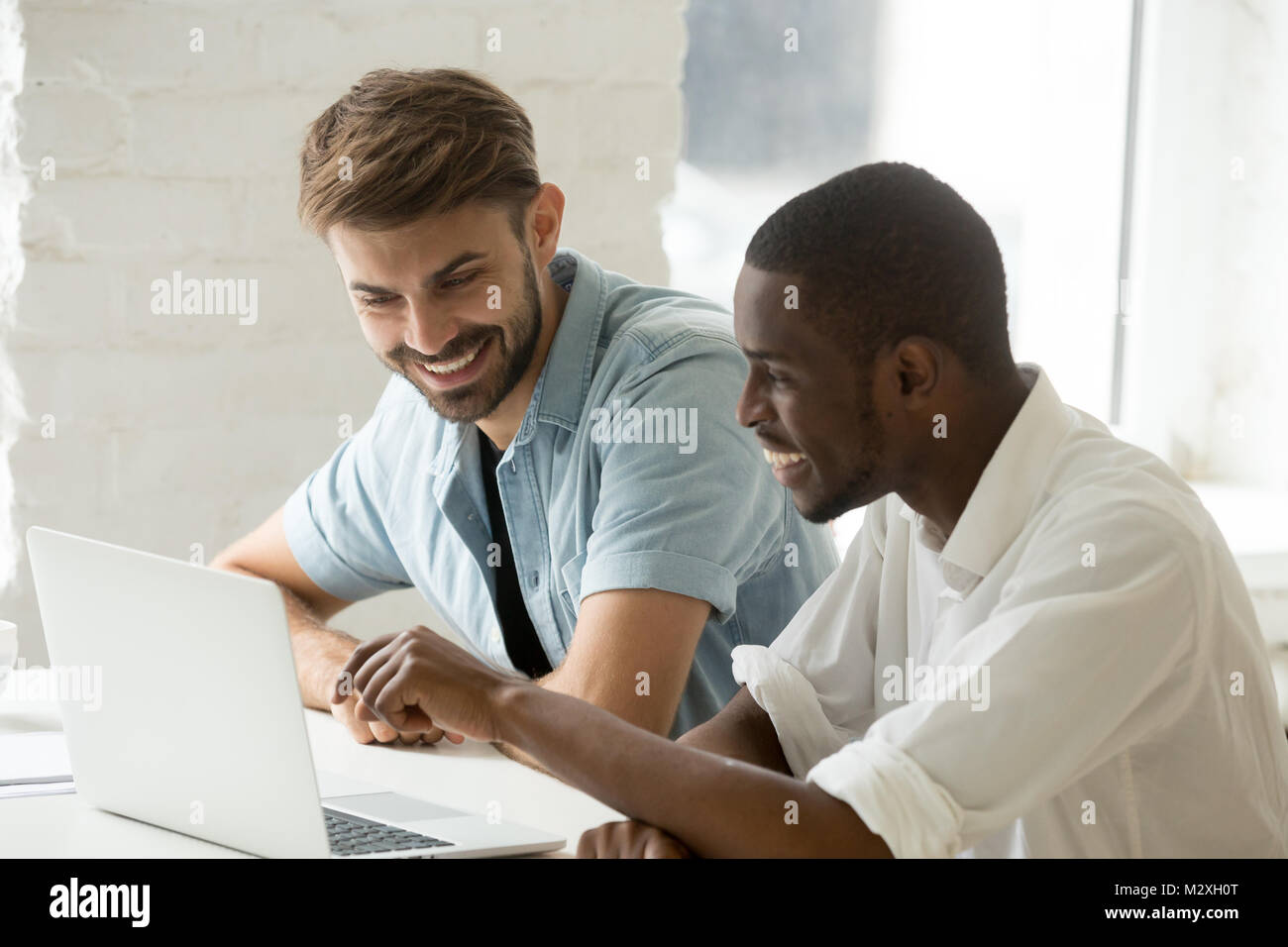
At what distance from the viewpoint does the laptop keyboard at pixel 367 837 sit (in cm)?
94

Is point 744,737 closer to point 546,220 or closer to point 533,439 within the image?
point 533,439

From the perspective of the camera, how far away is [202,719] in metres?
0.92

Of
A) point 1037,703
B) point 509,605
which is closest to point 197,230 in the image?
point 509,605

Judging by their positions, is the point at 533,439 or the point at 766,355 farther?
the point at 533,439

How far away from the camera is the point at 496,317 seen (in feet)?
4.72

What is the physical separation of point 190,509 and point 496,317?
2.09 feet

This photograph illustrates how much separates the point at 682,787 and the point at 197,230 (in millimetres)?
1195

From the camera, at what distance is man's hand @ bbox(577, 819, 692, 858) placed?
0.88m

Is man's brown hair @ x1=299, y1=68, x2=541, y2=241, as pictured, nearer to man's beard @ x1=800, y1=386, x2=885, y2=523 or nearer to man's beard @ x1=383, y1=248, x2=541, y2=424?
man's beard @ x1=383, y1=248, x2=541, y2=424

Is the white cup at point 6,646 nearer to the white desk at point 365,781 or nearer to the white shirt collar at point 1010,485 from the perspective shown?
the white desk at point 365,781

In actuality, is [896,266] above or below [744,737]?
above

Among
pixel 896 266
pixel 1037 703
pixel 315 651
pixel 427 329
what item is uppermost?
pixel 896 266

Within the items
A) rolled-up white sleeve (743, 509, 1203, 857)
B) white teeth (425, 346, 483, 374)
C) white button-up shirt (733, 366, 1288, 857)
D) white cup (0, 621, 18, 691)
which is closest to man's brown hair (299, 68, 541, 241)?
white teeth (425, 346, 483, 374)
